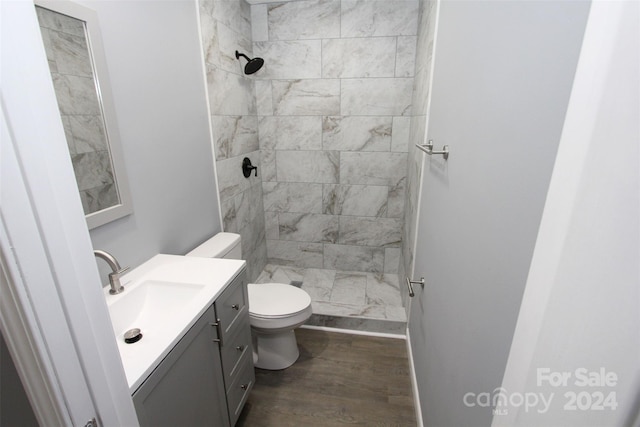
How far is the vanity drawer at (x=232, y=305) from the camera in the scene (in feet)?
4.13

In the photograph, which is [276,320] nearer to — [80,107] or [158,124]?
[158,124]

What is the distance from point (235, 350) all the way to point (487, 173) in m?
1.31

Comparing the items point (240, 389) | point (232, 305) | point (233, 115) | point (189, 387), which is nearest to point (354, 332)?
point (240, 389)

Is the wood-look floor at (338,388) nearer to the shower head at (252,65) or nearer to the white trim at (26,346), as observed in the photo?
the white trim at (26,346)

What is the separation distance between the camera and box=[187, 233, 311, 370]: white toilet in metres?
1.79

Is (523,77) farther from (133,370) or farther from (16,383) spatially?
(133,370)

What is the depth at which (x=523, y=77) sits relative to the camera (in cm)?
59

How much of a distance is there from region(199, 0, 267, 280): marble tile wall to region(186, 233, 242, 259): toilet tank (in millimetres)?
219

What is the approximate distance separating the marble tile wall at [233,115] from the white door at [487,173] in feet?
4.50

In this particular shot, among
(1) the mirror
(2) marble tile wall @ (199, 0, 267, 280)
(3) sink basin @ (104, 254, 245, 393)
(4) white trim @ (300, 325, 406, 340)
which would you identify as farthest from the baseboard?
(1) the mirror

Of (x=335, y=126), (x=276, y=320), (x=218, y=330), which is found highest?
(x=335, y=126)

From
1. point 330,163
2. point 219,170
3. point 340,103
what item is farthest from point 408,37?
point 219,170

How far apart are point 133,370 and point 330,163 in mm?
2187

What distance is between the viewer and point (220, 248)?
5.98 ft
